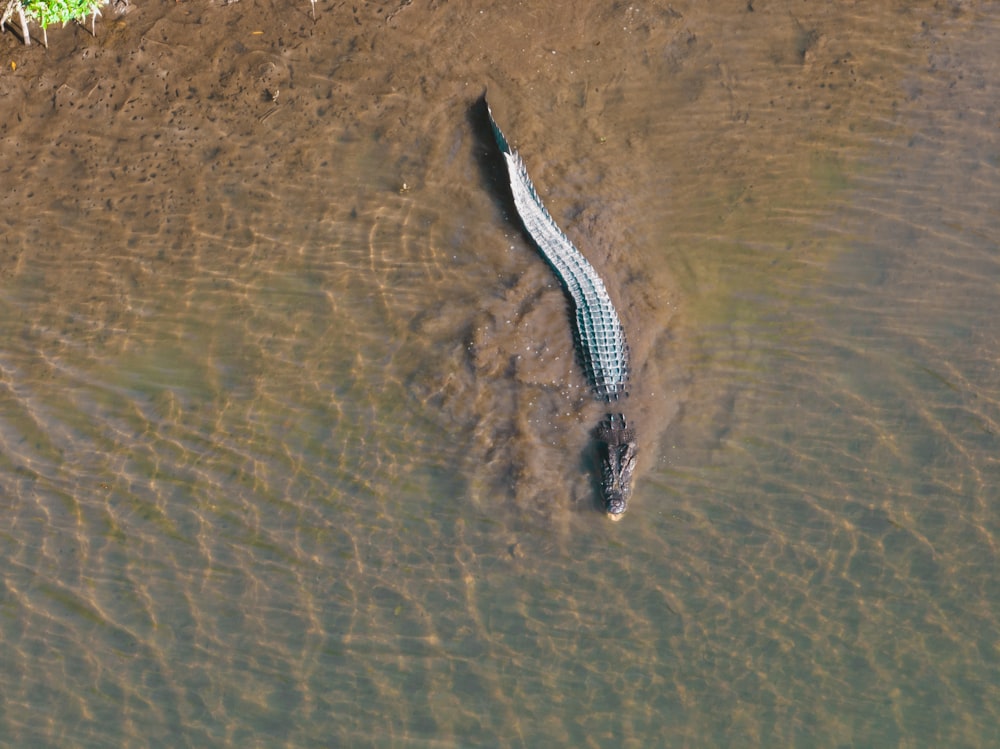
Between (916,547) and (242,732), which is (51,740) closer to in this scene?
(242,732)

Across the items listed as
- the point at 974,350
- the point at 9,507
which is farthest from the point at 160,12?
the point at 974,350

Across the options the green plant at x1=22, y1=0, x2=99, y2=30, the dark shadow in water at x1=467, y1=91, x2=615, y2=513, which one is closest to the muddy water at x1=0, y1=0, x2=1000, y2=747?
the dark shadow in water at x1=467, y1=91, x2=615, y2=513

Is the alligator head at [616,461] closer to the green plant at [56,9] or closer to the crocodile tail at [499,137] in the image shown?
the crocodile tail at [499,137]

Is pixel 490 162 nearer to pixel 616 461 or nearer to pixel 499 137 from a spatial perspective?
pixel 499 137

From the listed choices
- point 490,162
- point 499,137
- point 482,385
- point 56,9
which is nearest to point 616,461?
point 482,385

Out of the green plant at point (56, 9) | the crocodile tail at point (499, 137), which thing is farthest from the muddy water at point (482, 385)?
the green plant at point (56, 9)

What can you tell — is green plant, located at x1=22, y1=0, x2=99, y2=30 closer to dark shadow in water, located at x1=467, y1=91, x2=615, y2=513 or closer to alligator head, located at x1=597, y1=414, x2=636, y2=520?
dark shadow in water, located at x1=467, y1=91, x2=615, y2=513
